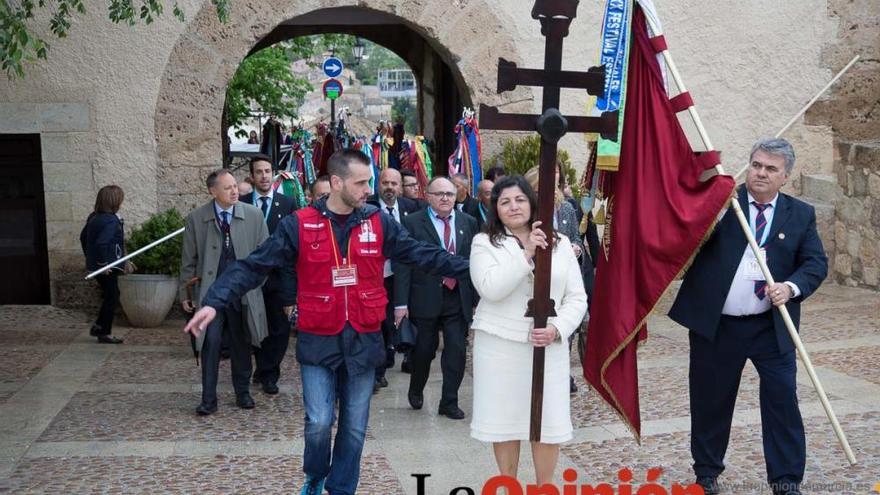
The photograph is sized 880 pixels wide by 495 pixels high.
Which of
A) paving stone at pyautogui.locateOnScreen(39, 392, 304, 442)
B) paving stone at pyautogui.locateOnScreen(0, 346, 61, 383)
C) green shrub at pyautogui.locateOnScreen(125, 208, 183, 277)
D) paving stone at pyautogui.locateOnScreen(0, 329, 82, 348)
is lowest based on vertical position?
paving stone at pyautogui.locateOnScreen(0, 329, 82, 348)

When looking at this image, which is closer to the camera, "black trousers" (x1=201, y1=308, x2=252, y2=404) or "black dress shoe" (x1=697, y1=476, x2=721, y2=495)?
"black dress shoe" (x1=697, y1=476, x2=721, y2=495)

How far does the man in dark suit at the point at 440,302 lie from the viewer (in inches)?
285

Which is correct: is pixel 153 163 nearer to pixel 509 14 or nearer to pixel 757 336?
pixel 509 14

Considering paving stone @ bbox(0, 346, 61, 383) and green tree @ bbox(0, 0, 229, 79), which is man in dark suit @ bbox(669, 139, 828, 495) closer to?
green tree @ bbox(0, 0, 229, 79)

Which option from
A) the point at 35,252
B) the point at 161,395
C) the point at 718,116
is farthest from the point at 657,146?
the point at 35,252

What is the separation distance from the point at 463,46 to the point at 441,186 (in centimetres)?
470

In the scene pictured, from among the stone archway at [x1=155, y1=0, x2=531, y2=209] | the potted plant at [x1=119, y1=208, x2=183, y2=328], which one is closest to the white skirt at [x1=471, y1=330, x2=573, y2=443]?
the potted plant at [x1=119, y1=208, x2=183, y2=328]

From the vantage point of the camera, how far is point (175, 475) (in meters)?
5.89

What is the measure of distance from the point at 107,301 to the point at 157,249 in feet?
2.82

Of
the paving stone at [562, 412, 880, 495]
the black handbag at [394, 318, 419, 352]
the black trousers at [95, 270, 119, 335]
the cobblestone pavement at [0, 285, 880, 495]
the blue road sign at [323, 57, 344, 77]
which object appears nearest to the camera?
the paving stone at [562, 412, 880, 495]

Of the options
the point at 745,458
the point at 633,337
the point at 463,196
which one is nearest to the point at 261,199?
the point at 463,196

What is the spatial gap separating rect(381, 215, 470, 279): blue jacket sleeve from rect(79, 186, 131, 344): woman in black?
18.2 feet

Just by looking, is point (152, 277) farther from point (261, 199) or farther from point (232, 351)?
point (232, 351)

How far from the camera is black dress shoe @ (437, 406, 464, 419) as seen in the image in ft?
23.6
